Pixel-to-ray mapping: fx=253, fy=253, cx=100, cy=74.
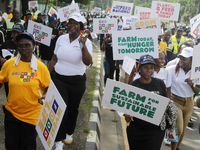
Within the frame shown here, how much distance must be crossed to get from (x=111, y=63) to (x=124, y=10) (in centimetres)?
494

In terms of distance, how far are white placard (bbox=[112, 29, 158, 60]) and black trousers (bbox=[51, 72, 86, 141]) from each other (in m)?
1.73

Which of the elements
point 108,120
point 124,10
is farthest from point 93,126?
point 124,10

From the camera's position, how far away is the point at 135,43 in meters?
5.25

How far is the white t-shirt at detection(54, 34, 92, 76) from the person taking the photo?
12.2 ft

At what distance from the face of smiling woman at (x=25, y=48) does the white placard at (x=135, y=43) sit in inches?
103

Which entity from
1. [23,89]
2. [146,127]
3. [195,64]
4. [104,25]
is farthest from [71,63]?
[104,25]

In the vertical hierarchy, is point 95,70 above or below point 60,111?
below

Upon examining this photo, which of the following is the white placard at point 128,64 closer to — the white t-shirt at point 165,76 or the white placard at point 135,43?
the white placard at point 135,43

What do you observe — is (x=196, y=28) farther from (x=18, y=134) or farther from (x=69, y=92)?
(x=18, y=134)

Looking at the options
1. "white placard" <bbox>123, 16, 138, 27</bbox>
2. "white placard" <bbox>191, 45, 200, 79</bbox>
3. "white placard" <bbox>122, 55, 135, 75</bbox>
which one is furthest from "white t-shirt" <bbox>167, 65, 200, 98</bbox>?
"white placard" <bbox>123, 16, 138, 27</bbox>

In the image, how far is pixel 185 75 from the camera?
433 cm

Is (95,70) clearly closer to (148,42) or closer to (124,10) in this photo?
(124,10)

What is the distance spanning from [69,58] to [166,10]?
7.58m

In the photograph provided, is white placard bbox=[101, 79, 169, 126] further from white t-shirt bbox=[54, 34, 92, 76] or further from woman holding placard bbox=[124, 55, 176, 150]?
white t-shirt bbox=[54, 34, 92, 76]
